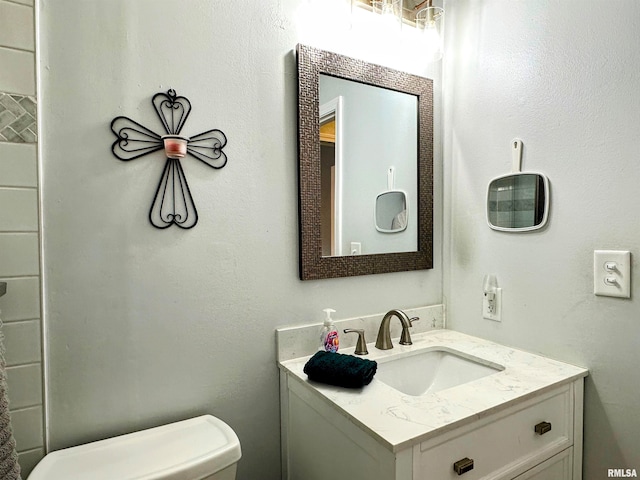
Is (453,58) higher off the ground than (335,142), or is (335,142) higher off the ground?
(453,58)

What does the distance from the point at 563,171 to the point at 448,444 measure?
873 millimetres

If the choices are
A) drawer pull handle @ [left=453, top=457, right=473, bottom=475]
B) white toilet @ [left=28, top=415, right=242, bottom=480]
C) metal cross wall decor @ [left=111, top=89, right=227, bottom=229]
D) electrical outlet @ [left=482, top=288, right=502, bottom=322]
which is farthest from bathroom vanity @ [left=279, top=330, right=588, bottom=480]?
metal cross wall decor @ [left=111, top=89, right=227, bottom=229]

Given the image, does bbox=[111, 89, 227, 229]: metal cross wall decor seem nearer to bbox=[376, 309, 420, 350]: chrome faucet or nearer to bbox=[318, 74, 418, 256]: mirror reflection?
bbox=[318, 74, 418, 256]: mirror reflection

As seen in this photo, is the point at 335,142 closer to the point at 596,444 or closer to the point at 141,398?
the point at 141,398

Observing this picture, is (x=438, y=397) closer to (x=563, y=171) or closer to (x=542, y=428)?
(x=542, y=428)

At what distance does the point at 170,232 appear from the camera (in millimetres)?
1051

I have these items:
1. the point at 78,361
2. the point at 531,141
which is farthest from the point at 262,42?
the point at 78,361

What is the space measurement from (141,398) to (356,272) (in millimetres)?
769

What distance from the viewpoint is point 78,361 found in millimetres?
950

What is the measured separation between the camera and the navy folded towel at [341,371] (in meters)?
0.98

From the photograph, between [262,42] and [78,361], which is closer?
[78,361]

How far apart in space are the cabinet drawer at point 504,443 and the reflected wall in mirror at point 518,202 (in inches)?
20.5

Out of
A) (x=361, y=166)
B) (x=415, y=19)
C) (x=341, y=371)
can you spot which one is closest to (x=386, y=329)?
(x=341, y=371)

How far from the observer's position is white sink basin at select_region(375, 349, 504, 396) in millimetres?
1226
